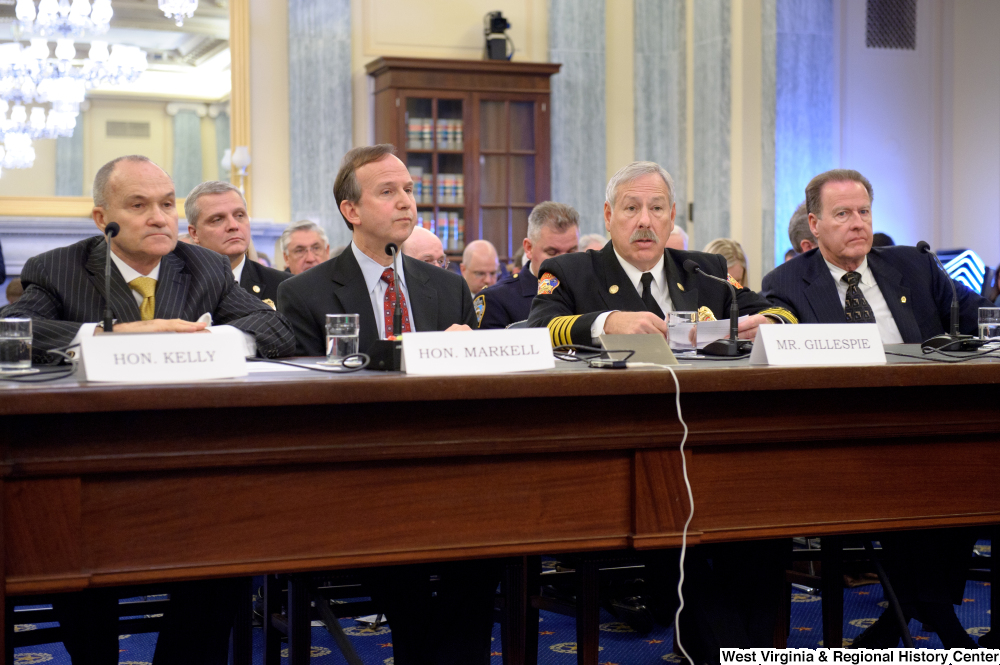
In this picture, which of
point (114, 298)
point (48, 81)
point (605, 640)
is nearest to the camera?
point (114, 298)

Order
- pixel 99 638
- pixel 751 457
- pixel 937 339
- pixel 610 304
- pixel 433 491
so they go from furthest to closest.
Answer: pixel 610 304
pixel 937 339
pixel 99 638
pixel 751 457
pixel 433 491

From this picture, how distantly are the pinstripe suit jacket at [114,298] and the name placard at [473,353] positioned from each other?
77 centimetres

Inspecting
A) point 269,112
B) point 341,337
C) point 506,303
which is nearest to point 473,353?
point 341,337

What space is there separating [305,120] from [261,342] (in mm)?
4746

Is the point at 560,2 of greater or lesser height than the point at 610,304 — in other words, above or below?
above

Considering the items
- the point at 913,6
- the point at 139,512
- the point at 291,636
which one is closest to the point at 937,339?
the point at 291,636

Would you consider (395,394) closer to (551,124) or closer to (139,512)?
(139,512)

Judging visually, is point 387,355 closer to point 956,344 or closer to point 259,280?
point 956,344

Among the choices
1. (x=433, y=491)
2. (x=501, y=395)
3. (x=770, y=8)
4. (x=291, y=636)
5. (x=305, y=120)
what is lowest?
(x=291, y=636)

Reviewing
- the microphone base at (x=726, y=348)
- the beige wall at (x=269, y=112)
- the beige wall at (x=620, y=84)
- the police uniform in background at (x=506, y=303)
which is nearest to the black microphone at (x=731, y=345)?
the microphone base at (x=726, y=348)

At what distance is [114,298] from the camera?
2174 millimetres

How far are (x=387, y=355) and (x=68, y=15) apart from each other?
5.30m

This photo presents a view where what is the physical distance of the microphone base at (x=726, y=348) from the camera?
5.96 ft

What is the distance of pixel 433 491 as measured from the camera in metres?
1.39
